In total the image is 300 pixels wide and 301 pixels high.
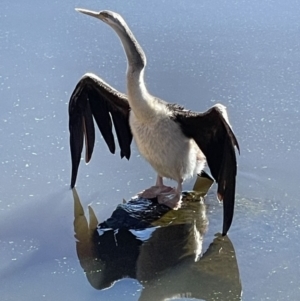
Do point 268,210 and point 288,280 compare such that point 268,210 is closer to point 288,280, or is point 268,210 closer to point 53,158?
point 288,280

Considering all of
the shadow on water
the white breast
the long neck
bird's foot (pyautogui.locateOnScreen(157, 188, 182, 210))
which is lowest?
the shadow on water

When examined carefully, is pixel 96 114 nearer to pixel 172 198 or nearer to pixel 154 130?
pixel 154 130

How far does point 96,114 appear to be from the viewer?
3.41 m

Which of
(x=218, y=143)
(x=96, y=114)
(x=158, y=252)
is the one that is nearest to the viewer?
(x=158, y=252)

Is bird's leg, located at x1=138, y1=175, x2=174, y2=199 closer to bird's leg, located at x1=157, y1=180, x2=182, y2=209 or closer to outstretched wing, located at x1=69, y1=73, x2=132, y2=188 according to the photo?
bird's leg, located at x1=157, y1=180, x2=182, y2=209

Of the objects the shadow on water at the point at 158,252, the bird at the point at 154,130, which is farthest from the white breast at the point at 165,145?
the shadow on water at the point at 158,252

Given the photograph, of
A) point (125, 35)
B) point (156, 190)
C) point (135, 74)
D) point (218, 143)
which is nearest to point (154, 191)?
point (156, 190)

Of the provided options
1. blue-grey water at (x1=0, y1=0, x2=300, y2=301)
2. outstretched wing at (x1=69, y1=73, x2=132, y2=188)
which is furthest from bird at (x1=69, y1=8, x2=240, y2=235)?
blue-grey water at (x1=0, y1=0, x2=300, y2=301)

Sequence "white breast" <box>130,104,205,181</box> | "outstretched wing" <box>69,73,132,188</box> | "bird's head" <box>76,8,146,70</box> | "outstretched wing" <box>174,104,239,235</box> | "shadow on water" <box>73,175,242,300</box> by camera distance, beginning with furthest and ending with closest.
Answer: "outstretched wing" <box>69,73,132,188</box>, "white breast" <box>130,104,205,181</box>, "bird's head" <box>76,8,146,70</box>, "outstretched wing" <box>174,104,239,235</box>, "shadow on water" <box>73,175,242,300</box>

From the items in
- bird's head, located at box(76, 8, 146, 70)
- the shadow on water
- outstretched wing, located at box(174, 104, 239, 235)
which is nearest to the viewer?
the shadow on water

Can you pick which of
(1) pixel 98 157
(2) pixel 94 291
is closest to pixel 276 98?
(1) pixel 98 157

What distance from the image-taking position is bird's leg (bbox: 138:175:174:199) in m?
3.17

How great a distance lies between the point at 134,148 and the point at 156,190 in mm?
413

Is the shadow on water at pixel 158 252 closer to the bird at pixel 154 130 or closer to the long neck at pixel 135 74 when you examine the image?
the bird at pixel 154 130
